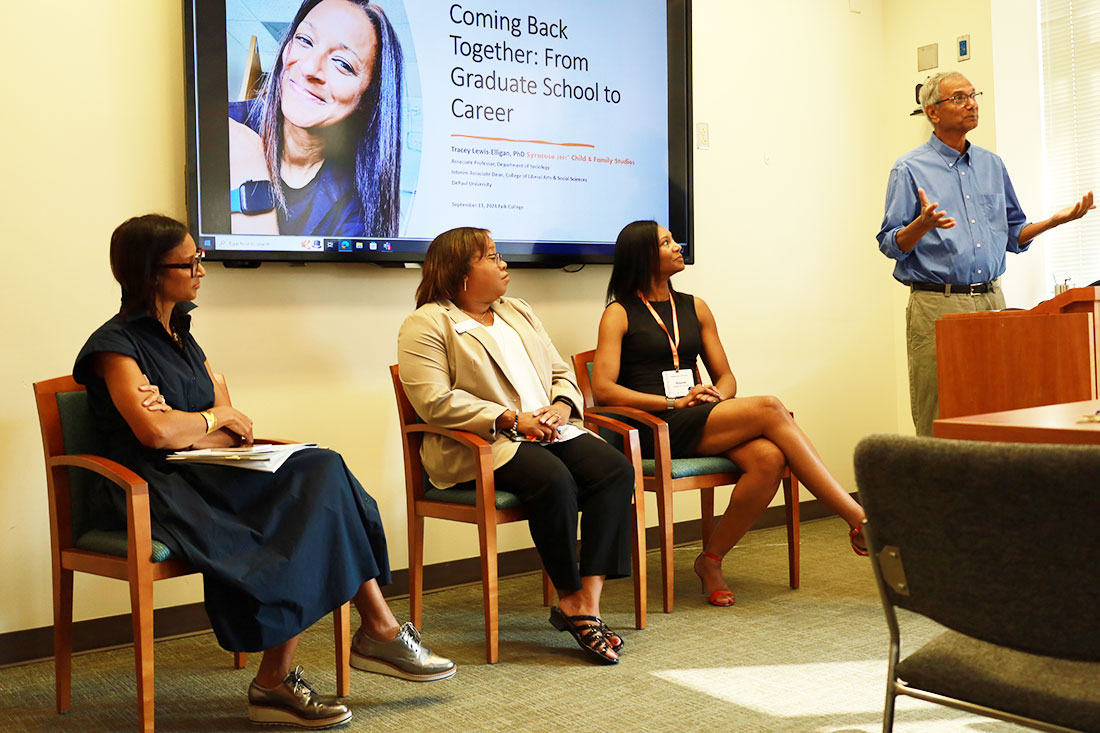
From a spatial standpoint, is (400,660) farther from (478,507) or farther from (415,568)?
(415,568)

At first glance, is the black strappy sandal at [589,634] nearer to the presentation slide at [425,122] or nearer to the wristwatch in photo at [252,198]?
the presentation slide at [425,122]

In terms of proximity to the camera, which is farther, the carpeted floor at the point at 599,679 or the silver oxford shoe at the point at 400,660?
the silver oxford shoe at the point at 400,660

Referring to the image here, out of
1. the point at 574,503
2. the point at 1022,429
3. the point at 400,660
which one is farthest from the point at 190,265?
the point at 1022,429

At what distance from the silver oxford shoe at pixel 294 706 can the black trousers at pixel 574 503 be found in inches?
29.6

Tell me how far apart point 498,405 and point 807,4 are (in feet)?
9.83

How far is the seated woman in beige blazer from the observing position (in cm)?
288

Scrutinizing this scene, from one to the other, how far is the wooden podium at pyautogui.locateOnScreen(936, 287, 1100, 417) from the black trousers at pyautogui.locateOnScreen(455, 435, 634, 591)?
3.46 ft

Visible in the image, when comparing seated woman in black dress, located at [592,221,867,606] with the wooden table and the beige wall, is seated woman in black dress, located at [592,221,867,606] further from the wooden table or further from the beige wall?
the wooden table

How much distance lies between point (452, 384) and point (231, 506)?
0.91 m

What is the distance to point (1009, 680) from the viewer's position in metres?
1.35

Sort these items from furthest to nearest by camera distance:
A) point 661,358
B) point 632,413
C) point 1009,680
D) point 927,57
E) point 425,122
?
point 927,57
point 661,358
point 425,122
point 632,413
point 1009,680

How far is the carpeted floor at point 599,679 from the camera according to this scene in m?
2.37

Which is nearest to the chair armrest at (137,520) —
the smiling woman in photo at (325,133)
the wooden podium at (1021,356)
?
the smiling woman in photo at (325,133)

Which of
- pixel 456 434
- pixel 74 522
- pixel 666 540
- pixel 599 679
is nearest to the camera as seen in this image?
pixel 74 522
